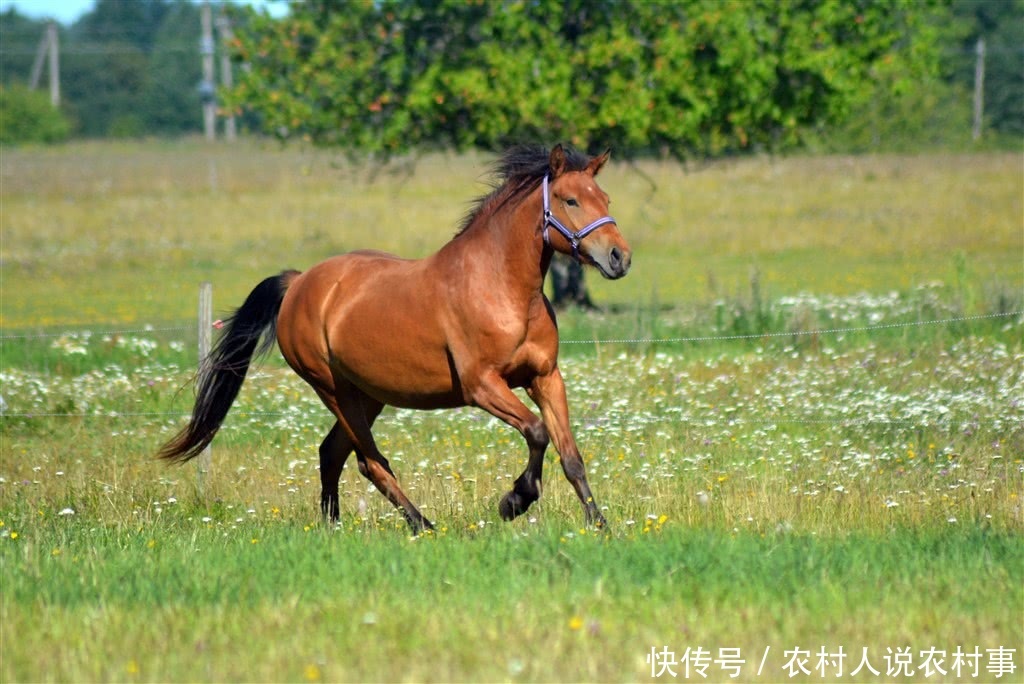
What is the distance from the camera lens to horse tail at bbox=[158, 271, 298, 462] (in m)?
9.23

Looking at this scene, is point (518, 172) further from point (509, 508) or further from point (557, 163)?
point (509, 508)

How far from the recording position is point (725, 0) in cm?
1752

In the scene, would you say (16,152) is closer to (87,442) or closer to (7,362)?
(7,362)

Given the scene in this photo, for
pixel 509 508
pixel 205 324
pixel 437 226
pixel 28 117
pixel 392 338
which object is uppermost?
pixel 28 117

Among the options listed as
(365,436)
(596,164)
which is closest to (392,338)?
(365,436)

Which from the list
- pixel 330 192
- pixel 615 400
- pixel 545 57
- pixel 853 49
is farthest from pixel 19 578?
pixel 330 192

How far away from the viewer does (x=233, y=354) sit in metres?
9.27

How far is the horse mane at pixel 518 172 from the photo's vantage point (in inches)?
296

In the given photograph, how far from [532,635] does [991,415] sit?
5.79 metres

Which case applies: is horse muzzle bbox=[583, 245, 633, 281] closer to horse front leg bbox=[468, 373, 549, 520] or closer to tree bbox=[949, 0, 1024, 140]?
horse front leg bbox=[468, 373, 549, 520]

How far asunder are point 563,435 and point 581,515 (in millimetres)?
604

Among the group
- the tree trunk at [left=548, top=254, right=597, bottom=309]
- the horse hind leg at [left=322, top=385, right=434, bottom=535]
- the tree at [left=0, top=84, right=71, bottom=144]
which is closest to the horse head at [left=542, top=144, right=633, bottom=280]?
the horse hind leg at [left=322, top=385, right=434, bottom=535]

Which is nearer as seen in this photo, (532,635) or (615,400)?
(532,635)

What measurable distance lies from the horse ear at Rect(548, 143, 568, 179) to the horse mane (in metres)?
0.03
